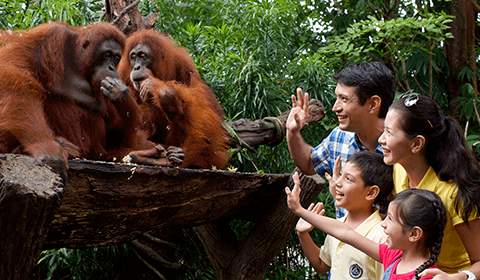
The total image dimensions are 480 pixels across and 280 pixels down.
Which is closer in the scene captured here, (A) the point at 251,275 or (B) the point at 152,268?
(A) the point at 251,275

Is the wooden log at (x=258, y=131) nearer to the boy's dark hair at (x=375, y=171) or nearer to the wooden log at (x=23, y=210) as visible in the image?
the boy's dark hair at (x=375, y=171)

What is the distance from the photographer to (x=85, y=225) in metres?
1.19

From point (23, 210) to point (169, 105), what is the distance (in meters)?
1.04

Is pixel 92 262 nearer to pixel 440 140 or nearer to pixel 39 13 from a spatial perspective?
pixel 39 13

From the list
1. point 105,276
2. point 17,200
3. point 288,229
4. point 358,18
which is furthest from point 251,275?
point 358,18

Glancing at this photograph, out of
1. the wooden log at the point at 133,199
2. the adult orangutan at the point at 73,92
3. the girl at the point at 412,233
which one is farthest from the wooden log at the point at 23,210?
the girl at the point at 412,233

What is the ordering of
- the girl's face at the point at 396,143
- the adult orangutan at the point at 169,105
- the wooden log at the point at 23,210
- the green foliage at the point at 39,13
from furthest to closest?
the green foliage at the point at 39,13, the adult orangutan at the point at 169,105, the girl's face at the point at 396,143, the wooden log at the point at 23,210

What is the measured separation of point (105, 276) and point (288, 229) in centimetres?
113

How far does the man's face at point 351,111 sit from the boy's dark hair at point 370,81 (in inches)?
0.6

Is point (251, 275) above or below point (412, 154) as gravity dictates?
below

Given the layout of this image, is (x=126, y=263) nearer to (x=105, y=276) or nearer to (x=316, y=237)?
(x=105, y=276)

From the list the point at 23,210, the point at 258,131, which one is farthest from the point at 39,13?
the point at 23,210

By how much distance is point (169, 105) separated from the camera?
1.79m

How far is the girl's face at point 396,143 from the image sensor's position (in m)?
1.21
